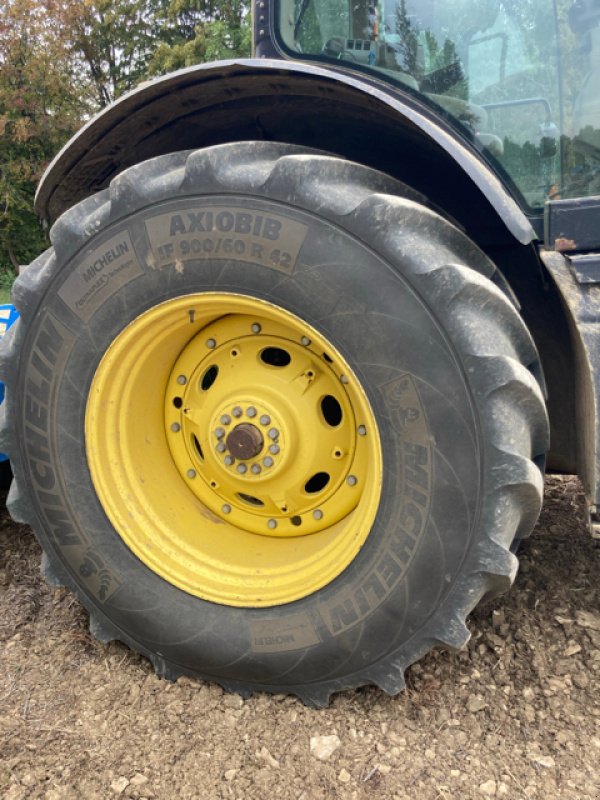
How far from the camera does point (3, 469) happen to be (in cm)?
260

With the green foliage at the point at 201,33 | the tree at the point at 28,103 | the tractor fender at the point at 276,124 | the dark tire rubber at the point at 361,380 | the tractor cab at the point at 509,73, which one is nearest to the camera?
the dark tire rubber at the point at 361,380

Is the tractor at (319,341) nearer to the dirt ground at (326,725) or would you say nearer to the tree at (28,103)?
the dirt ground at (326,725)

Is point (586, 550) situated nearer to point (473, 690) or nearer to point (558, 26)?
point (473, 690)

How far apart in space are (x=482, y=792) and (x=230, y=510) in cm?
97

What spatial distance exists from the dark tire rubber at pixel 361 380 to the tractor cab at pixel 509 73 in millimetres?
313

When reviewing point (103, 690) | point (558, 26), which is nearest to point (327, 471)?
point (103, 690)

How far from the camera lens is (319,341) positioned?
1.69 meters

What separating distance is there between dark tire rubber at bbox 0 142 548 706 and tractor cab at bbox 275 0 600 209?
0.31 meters

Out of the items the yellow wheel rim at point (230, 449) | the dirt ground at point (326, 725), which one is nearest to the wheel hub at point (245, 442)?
the yellow wheel rim at point (230, 449)

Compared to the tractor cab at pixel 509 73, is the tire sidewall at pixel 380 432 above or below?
below

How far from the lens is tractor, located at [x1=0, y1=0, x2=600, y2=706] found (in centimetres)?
160

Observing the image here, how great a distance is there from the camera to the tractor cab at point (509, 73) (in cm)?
179

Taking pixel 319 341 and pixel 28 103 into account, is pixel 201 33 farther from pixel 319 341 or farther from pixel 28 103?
pixel 319 341

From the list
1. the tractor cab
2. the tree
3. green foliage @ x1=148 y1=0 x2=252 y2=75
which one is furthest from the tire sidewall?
the tree
